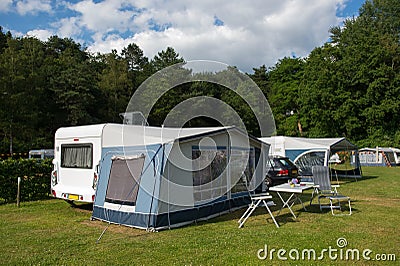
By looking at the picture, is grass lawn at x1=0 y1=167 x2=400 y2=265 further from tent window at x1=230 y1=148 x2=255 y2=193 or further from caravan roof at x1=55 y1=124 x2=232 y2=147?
caravan roof at x1=55 y1=124 x2=232 y2=147

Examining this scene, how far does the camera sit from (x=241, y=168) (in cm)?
862

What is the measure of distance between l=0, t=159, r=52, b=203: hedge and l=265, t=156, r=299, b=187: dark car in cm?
723

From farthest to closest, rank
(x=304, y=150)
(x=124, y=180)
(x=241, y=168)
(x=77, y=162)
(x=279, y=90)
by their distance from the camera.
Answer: (x=279, y=90) < (x=304, y=150) < (x=241, y=168) < (x=77, y=162) < (x=124, y=180)

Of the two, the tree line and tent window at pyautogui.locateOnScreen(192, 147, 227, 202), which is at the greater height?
the tree line

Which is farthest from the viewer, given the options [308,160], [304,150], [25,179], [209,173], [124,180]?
[308,160]

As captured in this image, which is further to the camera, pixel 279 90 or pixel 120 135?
pixel 279 90

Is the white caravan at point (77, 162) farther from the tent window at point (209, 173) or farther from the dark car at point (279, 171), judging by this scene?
the dark car at point (279, 171)

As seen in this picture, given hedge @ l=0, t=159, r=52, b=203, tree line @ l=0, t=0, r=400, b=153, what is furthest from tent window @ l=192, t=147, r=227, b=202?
tree line @ l=0, t=0, r=400, b=153

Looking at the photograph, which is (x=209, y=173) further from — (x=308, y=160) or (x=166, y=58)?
(x=166, y=58)

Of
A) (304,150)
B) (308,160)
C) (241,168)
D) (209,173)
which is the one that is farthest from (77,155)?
(308,160)

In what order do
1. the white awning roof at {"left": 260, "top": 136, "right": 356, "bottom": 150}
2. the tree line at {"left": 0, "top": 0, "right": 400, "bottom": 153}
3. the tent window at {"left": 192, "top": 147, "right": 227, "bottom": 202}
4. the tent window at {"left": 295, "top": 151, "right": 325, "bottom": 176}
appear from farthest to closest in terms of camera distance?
the tree line at {"left": 0, "top": 0, "right": 400, "bottom": 153}
the tent window at {"left": 295, "top": 151, "right": 325, "bottom": 176}
the white awning roof at {"left": 260, "top": 136, "right": 356, "bottom": 150}
the tent window at {"left": 192, "top": 147, "right": 227, "bottom": 202}

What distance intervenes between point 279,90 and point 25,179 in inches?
1322

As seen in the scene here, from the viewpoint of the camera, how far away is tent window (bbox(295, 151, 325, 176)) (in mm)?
15375

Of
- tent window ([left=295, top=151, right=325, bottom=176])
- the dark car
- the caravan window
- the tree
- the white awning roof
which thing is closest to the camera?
the caravan window
